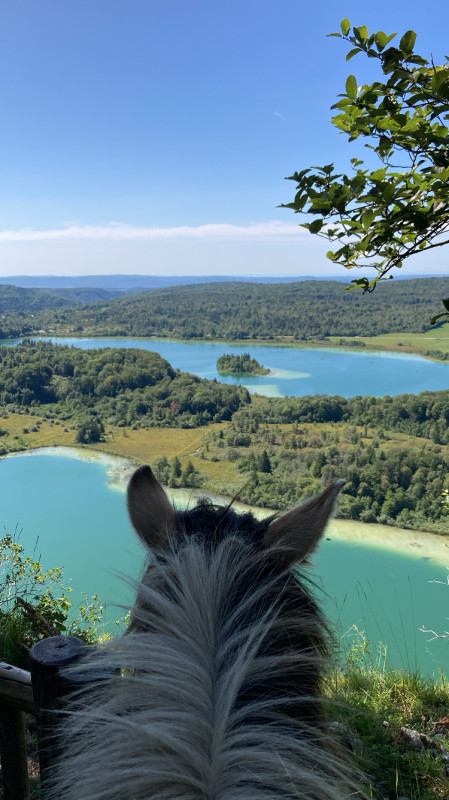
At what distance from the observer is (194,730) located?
0.66 m

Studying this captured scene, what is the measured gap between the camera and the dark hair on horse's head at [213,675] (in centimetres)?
64

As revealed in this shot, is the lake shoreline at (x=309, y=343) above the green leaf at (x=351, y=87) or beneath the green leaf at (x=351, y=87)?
beneath

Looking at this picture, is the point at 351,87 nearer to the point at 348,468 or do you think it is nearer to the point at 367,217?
the point at 367,217

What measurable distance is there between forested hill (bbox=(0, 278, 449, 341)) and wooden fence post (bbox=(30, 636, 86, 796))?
8199cm

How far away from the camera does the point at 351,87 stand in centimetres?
141

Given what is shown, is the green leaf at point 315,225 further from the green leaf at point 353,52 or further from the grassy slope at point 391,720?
the grassy slope at point 391,720

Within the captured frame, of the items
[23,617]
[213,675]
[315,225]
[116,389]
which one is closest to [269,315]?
[116,389]

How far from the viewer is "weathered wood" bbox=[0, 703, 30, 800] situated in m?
1.44

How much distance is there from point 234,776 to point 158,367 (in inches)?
2292

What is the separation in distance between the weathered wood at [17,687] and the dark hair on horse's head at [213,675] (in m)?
0.39

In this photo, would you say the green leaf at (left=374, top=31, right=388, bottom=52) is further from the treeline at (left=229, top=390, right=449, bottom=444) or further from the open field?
the open field

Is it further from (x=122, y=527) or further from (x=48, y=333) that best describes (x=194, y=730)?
(x=48, y=333)

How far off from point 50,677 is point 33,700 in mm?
277

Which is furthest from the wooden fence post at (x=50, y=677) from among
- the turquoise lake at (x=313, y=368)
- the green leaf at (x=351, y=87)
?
the turquoise lake at (x=313, y=368)
